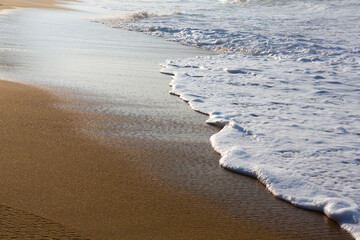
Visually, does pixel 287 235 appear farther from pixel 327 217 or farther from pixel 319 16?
pixel 319 16

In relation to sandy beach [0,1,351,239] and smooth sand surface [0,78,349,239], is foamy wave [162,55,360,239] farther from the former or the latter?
smooth sand surface [0,78,349,239]

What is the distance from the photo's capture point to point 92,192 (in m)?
2.80

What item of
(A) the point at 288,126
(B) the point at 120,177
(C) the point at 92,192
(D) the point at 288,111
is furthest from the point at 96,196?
(D) the point at 288,111

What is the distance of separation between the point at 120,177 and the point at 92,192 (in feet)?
1.09

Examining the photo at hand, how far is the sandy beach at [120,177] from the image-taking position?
2.46 meters

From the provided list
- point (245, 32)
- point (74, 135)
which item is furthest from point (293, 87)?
point (245, 32)

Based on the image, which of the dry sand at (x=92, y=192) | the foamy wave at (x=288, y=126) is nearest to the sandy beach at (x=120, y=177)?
the dry sand at (x=92, y=192)

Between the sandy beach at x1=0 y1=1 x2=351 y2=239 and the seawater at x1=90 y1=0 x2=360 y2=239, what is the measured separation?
0.58ft

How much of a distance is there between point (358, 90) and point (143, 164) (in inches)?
180

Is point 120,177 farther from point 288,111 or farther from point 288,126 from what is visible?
point 288,111

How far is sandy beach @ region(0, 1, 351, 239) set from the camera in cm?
246

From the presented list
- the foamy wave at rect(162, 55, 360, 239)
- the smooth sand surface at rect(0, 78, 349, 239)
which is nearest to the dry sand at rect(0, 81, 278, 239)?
the smooth sand surface at rect(0, 78, 349, 239)

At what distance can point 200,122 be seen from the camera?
4688mm

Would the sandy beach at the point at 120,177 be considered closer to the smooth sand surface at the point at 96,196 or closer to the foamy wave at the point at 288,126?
the smooth sand surface at the point at 96,196
